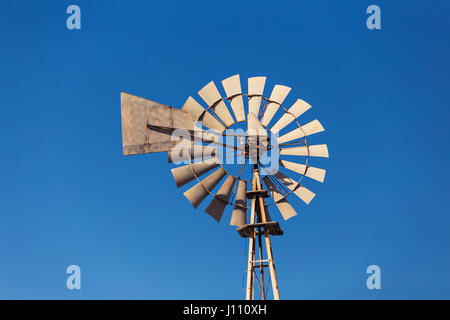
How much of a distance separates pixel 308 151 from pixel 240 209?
2276 mm

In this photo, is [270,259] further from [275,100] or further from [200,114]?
[275,100]

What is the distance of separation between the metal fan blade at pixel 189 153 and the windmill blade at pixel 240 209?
1.17 meters

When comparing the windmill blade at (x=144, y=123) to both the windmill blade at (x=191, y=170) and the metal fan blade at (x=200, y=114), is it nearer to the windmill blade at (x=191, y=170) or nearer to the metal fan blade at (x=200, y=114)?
the metal fan blade at (x=200, y=114)

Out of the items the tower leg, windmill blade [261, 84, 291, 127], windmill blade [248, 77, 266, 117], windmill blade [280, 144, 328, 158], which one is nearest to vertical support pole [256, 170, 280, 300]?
the tower leg

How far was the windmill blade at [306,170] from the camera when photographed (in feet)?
41.6

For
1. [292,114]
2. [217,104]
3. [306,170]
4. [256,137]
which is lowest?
[306,170]

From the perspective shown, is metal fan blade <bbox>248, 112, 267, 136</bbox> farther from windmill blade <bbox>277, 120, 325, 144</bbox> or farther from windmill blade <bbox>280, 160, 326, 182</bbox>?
windmill blade <bbox>280, 160, 326, 182</bbox>

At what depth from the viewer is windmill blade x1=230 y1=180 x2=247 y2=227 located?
41.0 ft

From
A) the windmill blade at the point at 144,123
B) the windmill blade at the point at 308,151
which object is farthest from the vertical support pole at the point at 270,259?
the windmill blade at the point at 144,123

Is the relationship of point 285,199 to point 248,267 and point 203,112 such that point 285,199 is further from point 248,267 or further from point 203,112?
point 203,112

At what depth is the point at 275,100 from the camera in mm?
13023

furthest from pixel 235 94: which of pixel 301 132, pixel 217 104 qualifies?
pixel 301 132
